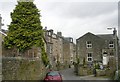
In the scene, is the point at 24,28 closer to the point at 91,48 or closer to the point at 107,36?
the point at 91,48

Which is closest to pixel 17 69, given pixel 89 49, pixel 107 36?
pixel 89 49

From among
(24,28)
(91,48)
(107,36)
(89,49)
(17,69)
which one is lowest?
(17,69)

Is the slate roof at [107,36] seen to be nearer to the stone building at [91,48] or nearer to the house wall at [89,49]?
the stone building at [91,48]

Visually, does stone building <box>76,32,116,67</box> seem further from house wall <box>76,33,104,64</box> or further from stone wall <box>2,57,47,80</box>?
stone wall <box>2,57,47,80</box>

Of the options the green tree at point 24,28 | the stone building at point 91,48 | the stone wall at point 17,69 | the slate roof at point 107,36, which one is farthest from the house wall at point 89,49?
the stone wall at point 17,69

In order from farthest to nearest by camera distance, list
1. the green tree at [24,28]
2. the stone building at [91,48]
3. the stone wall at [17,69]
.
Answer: the stone building at [91,48] → the green tree at [24,28] → the stone wall at [17,69]

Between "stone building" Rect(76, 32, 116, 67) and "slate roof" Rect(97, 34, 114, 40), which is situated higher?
"slate roof" Rect(97, 34, 114, 40)

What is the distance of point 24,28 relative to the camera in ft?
117

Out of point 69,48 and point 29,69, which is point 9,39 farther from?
point 69,48

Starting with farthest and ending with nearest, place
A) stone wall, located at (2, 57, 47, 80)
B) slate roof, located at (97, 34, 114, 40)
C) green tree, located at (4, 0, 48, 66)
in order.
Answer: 1. slate roof, located at (97, 34, 114, 40)
2. green tree, located at (4, 0, 48, 66)
3. stone wall, located at (2, 57, 47, 80)

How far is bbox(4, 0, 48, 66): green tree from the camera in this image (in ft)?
115

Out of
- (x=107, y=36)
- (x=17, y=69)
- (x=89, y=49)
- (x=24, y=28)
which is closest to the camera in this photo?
(x=17, y=69)

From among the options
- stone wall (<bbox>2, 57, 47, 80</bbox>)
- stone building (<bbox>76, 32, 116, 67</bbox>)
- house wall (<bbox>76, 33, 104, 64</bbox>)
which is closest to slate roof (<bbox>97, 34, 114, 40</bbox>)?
stone building (<bbox>76, 32, 116, 67</bbox>)

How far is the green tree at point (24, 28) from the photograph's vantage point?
35031mm
